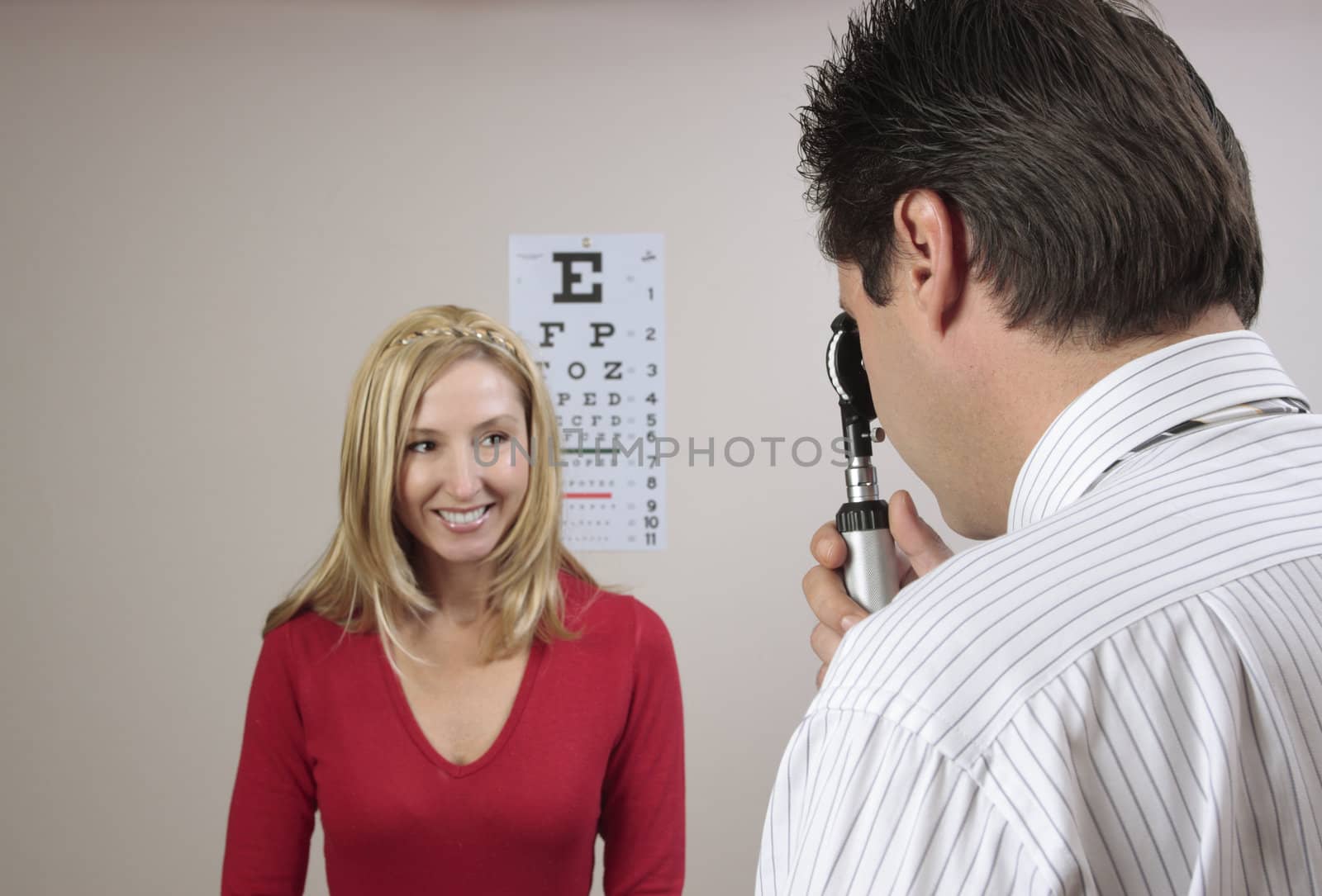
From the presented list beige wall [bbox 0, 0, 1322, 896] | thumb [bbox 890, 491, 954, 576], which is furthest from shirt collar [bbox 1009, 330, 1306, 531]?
beige wall [bbox 0, 0, 1322, 896]

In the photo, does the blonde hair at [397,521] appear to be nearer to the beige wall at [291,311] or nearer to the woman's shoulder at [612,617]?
the woman's shoulder at [612,617]

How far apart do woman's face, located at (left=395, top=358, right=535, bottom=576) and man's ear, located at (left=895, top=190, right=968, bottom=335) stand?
0.82m

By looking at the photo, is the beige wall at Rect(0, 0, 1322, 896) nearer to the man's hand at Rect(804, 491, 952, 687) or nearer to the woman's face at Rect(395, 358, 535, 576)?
the woman's face at Rect(395, 358, 535, 576)

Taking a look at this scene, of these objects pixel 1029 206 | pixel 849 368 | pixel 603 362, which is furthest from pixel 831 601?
pixel 603 362

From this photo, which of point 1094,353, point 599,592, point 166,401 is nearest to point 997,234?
point 1094,353

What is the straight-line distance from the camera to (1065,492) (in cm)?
52

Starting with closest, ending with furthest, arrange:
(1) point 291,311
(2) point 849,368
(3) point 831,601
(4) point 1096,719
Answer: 1. (4) point 1096,719
2. (3) point 831,601
3. (2) point 849,368
4. (1) point 291,311

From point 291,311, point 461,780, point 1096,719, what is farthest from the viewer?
point 291,311

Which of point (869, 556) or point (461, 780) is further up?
point (869, 556)

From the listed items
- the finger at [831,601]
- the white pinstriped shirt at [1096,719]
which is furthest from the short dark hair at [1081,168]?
the finger at [831,601]

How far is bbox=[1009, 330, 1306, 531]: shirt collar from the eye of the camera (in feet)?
1.64

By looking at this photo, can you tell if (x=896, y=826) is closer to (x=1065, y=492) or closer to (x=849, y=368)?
(x=1065, y=492)

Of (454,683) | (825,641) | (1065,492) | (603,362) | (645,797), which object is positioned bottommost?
(645,797)

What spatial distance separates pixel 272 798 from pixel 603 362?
155 centimetres
